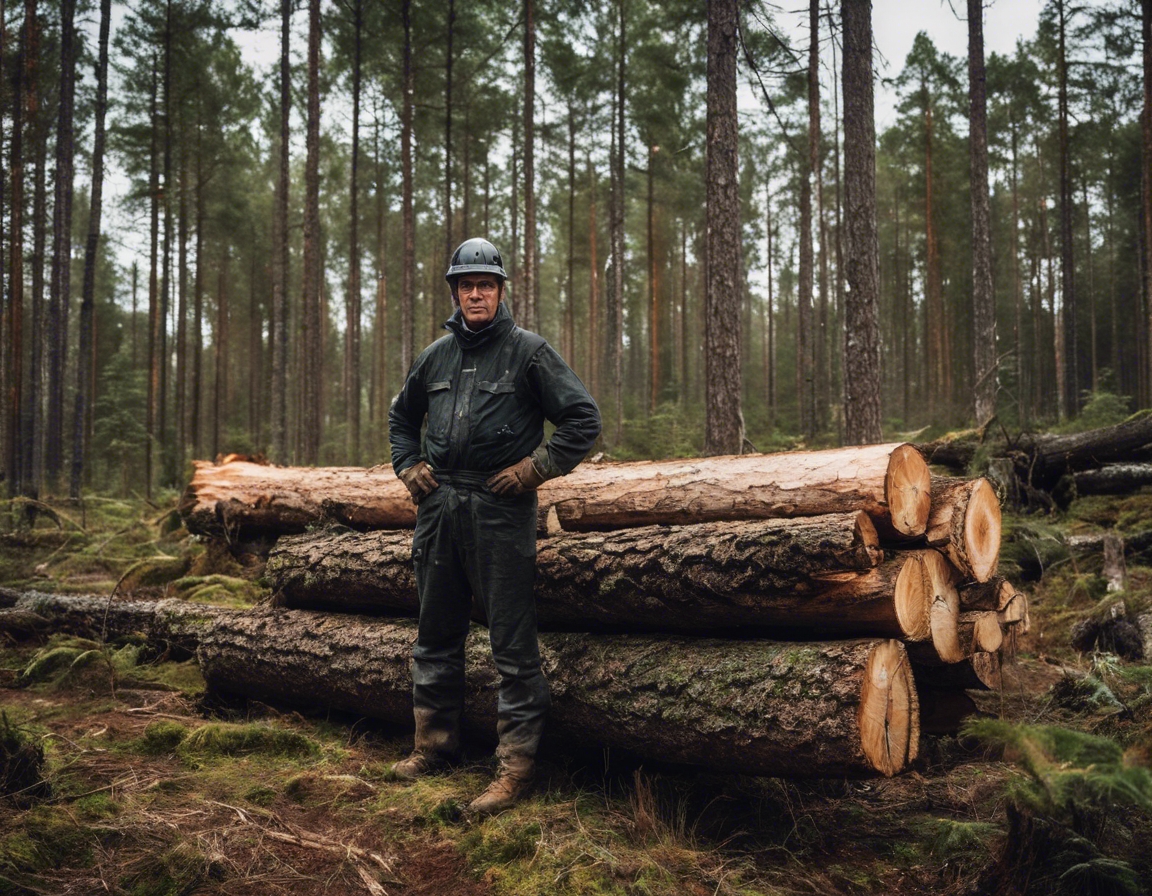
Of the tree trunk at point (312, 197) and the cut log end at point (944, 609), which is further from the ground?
the tree trunk at point (312, 197)

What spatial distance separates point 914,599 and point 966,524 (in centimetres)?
80

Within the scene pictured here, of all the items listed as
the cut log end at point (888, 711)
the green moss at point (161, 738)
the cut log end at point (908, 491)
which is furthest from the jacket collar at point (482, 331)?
the green moss at point (161, 738)

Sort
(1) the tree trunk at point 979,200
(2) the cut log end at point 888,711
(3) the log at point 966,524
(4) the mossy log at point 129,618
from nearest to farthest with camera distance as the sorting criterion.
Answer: (2) the cut log end at point 888,711 < (3) the log at point 966,524 < (4) the mossy log at point 129,618 < (1) the tree trunk at point 979,200

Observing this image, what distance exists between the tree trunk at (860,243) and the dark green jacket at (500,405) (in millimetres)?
6606

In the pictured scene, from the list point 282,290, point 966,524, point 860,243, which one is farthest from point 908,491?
point 282,290

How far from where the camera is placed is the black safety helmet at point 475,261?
4348 mm

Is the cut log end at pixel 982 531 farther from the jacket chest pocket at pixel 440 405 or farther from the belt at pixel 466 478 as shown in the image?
the jacket chest pocket at pixel 440 405

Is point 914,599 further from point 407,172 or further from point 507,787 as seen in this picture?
point 407,172

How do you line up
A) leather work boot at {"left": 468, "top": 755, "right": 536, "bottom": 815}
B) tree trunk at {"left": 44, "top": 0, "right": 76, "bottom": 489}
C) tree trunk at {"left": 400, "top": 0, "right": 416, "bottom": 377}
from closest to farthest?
leather work boot at {"left": 468, "top": 755, "right": 536, "bottom": 815}
tree trunk at {"left": 44, "top": 0, "right": 76, "bottom": 489}
tree trunk at {"left": 400, "top": 0, "right": 416, "bottom": 377}

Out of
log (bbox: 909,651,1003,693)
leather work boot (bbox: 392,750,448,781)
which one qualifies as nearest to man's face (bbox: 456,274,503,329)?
leather work boot (bbox: 392,750,448,781)

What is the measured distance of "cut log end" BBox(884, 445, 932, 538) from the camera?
4039 millimetres

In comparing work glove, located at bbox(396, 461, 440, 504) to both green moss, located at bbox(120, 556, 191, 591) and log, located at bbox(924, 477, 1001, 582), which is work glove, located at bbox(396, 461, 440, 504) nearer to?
log, located at bbox(924, 477, 1001, 582)

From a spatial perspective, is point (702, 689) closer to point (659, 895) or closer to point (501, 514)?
point (659, 895)

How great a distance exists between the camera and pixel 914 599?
12.8 feet
